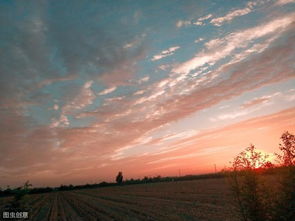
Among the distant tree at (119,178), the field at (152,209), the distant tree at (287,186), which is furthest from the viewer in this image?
the distant tree at (119,178)

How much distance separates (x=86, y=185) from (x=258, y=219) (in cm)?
19794

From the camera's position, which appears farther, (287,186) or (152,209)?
(152,209)

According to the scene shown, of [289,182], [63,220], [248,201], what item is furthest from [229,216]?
[63,220]

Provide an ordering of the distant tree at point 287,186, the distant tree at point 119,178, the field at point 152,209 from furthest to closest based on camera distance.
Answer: the distant tree at point 119,178
the field at point 152,209
the distant tree at point 287,186

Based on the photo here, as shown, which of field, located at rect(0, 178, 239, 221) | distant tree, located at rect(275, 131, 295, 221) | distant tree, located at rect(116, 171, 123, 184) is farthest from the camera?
distant tree, located at rect(116, 171, 123, 184)

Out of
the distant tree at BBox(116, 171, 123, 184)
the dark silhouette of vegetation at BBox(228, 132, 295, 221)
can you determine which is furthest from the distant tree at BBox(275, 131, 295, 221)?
the distant tree at BBox(116, 171, 123, 184)

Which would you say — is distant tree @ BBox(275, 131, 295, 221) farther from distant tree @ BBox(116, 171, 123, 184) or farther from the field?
distant tree @ BBox(116, 171, 123, 184)

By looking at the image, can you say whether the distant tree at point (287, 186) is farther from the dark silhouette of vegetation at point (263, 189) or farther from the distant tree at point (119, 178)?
the distant tree at point (119, 178)

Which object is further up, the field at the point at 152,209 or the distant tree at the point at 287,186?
the distant tree at the point at 287,186

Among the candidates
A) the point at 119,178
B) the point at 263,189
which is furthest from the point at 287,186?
the point at 119,178

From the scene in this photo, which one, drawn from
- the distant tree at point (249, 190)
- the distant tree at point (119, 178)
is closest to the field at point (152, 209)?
the distant tree at point (249, 190)

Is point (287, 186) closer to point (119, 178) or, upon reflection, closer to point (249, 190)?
point (249, 190)

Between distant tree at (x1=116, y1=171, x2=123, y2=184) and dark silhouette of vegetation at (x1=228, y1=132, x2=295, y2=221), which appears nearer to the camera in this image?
dark silhouette of vegetation at (x1=228, y1=132, x2=295, y2=221)

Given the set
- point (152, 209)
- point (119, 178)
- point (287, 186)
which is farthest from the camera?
point (119, 178)
